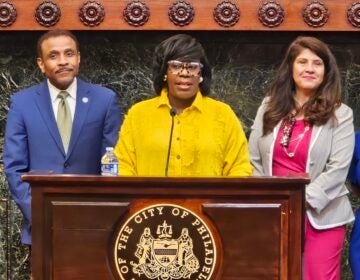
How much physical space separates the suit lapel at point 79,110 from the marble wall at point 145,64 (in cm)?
92

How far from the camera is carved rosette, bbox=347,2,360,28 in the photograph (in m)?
4.68

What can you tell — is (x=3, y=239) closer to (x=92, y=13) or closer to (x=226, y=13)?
(x=92, y=13)

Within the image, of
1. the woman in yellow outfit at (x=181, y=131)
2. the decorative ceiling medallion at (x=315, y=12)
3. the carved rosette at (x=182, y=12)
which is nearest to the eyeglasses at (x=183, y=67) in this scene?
the woman in yellow outfit at (x=181, y=131)

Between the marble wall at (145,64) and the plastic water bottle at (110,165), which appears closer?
the plastic water bottle at (110,165)

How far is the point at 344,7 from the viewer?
15.4 feet

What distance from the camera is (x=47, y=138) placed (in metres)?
3.97

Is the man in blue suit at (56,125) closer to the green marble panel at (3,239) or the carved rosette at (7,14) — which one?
the carved rosette at (7,14)

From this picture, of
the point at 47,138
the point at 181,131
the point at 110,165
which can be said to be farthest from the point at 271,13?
the point at 110,165

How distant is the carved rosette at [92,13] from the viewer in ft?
15.5

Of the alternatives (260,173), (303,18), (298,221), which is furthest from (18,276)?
(298,221)

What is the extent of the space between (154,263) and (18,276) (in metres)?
2.11

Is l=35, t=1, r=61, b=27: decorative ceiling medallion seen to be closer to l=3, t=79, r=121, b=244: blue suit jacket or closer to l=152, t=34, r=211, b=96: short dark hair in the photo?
l=3, t=79, r=121, b=244: blue suit jacket

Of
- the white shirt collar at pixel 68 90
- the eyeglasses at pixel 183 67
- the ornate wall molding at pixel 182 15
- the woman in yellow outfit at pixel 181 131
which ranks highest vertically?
the ornate wall molding at pixel 182 15

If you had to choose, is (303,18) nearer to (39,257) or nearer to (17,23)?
(17,23)
